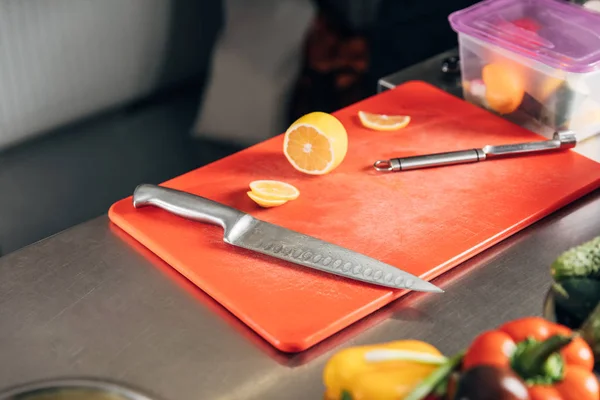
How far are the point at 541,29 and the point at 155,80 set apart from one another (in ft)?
2.77

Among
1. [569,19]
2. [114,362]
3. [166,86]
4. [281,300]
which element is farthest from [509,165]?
[166,86]

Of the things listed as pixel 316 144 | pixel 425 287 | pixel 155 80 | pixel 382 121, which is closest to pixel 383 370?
pixel 425 287

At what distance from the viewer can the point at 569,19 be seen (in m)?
1.42

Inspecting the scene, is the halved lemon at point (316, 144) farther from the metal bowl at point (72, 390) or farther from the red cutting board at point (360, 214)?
the metal bowl at point (72, 390)

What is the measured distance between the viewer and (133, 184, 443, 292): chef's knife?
100cm

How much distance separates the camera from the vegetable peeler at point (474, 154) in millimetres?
1256

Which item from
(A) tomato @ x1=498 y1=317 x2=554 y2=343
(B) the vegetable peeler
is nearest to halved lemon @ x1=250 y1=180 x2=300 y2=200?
(B) the vegetable peeler

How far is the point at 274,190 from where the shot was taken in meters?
1.18

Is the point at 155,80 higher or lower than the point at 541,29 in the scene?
lower

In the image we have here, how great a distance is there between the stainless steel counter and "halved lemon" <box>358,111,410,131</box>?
1.10ft

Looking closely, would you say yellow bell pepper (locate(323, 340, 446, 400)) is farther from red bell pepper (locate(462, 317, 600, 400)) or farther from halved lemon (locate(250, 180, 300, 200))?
halved lemon (locate(250, 180, 300, 200))

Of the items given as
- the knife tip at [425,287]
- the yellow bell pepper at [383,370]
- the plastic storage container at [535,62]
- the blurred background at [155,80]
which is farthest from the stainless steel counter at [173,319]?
the blurred background at [155,80]

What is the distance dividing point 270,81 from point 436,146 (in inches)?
25.8

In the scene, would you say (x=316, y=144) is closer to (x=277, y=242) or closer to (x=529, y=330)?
(x=277, y=242)
